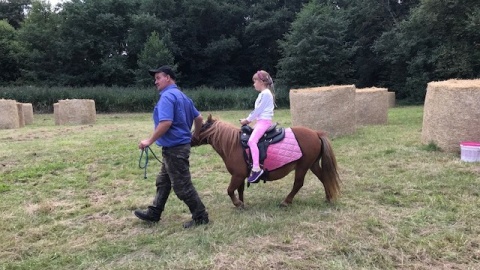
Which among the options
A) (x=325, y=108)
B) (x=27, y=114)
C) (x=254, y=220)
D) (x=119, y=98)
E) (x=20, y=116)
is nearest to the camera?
(x=254, y=220)

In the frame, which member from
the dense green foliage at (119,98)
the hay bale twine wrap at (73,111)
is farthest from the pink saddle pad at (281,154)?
the dense green foliage at (119,98)

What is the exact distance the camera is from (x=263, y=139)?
5.09 m

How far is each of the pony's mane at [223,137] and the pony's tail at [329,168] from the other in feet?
3.44

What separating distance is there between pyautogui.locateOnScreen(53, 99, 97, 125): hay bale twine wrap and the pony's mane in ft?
41.9

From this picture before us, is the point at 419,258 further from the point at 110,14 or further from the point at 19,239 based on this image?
the point at 110,14

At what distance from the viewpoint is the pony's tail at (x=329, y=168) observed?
17.0 feet

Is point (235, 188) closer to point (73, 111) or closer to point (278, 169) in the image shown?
point (278, 169)

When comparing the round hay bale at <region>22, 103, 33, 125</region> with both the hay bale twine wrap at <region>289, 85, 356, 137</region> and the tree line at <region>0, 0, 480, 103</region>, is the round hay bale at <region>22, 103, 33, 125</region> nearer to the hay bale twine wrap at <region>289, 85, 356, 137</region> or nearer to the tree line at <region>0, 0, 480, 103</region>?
the hay bale twine wrap at <region>289, 85, 356, 137</region>

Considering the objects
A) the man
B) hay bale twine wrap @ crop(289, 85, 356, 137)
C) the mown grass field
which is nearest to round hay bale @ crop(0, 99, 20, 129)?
the mown grass field

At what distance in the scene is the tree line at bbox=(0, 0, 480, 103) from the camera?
27781 mm

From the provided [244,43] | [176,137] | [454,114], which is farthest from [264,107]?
[244,43]

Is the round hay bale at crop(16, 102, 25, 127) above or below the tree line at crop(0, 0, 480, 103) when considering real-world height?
below

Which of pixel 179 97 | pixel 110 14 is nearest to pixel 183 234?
pixel 179 97

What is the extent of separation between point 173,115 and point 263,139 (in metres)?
1.22
